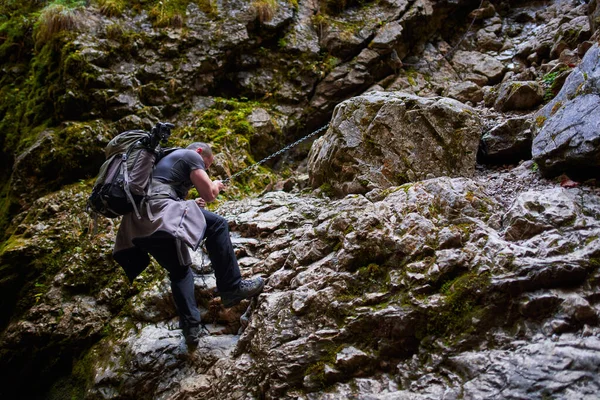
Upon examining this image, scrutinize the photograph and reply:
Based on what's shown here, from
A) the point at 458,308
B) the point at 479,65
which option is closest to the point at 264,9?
the point at 479,65

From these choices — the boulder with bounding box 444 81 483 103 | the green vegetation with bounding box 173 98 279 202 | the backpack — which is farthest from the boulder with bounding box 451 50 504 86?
the backpack

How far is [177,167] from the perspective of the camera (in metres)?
4.57

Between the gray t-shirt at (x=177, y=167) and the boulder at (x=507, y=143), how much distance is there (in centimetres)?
439

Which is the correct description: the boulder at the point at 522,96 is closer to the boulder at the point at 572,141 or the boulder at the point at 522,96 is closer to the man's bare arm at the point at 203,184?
the boulder at the point at 572,141

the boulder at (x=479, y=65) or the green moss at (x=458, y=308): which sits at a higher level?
the boulder at (x=479, y=65)

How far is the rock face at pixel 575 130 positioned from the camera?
14.0 feet

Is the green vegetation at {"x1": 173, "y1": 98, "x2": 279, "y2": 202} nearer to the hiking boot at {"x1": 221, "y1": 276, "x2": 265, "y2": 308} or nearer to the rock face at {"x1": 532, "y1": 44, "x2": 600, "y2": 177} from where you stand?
the hiking boot at {"x1": 221, "y1": 276, "x2": 265, "y2": 308}

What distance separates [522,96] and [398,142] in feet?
8.41

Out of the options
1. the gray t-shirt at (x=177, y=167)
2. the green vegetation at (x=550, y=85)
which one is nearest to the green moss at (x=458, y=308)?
the gray t-shirt at (x=177, y=167)

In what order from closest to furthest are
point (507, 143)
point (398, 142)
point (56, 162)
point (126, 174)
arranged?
point (126, 174), point (507, 143), point (398, 142), point (56, 162)

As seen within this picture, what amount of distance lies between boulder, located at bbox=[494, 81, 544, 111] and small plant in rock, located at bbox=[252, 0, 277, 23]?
610cm

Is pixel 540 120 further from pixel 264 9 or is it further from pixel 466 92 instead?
pixel 264 9

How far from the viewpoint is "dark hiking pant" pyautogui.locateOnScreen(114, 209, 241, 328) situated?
14.9 ft

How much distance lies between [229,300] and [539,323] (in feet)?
10.4
